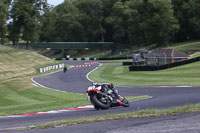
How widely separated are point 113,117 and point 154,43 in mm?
100131

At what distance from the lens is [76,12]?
137625mm

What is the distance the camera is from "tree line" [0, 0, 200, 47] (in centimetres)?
8875

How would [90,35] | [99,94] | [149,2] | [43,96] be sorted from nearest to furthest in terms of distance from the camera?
[99,94] < [43,96] < [149,2] < [90,35]

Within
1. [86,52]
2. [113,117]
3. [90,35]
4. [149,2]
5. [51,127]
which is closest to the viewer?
[51,127]

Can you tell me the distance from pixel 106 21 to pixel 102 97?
4248 inches

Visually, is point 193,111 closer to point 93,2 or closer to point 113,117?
point 113,117

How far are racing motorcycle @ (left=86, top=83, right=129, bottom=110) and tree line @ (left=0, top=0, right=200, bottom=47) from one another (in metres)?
68.8

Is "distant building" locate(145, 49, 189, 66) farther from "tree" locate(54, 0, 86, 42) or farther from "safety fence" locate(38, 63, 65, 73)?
"tree" locate(54, 0, 86, 42)

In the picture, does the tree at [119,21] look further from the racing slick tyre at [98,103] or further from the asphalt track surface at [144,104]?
the racing slick tyre at [98,103]

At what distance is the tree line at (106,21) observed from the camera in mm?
88750

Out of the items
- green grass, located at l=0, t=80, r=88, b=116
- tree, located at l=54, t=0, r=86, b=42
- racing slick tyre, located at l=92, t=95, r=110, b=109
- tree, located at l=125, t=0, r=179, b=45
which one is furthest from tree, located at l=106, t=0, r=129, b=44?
racing slick tyre, located at l=92, t=95, r=110, b=109

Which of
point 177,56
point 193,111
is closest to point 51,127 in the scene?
point 193,111

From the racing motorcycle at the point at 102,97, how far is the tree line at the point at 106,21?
6880 cm

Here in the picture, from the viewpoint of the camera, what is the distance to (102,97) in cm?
1524
